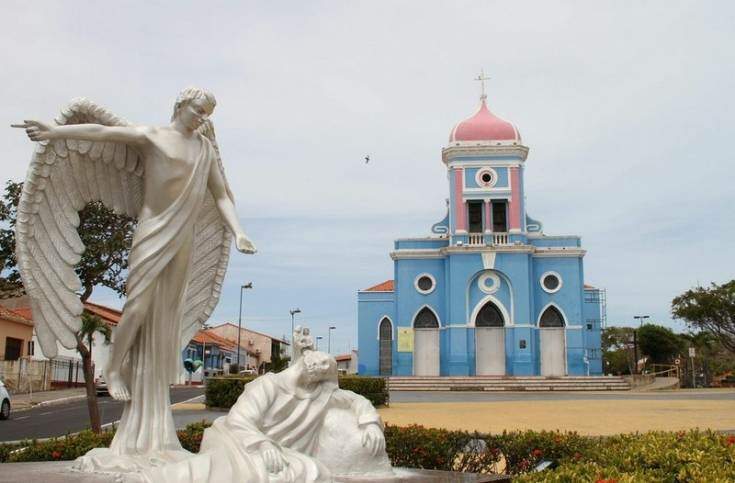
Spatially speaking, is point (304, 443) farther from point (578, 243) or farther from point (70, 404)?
point (578, 243)

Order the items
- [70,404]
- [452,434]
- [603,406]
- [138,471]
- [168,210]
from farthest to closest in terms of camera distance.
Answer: [70,404] → [603,406] → [452,434] → [168,210] → [138,471]

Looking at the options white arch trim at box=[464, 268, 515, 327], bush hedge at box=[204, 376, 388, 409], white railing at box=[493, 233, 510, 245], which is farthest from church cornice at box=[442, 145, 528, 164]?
bush hedge at box=[204, 376, 388, 409]

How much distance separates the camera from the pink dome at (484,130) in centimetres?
3534

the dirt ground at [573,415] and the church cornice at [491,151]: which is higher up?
the church cornice at [491,151]

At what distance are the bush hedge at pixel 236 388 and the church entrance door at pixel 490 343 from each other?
1381cm

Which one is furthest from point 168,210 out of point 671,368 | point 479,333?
point 671,368

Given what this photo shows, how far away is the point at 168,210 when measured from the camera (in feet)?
16.0

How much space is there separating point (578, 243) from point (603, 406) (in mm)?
16101

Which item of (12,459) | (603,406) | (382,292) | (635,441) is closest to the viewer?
(635,441)

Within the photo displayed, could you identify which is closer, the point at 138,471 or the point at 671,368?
the point at 138,471

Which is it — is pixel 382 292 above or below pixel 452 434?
above

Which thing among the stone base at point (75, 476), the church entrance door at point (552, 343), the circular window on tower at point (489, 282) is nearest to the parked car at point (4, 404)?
the stone base at point (75, 476)

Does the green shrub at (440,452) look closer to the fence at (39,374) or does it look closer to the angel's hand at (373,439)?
the angel's hand at (373,439)

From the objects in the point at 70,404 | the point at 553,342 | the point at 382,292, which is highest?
the point at 382,292
